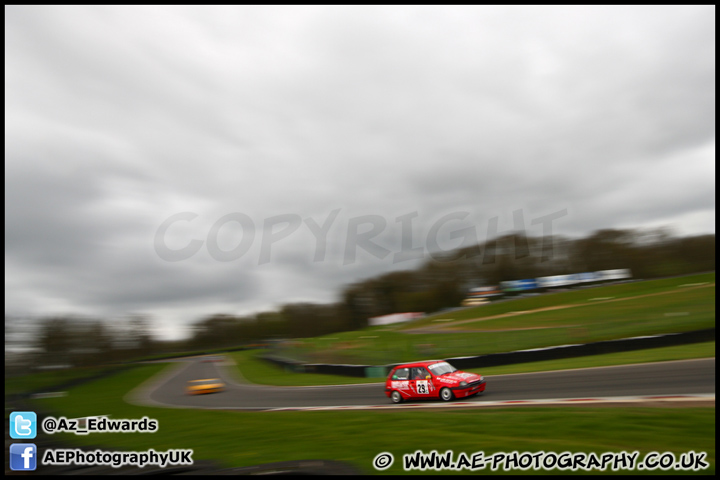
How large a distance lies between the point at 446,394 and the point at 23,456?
10328 millimetres

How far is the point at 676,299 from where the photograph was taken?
35.0 metres

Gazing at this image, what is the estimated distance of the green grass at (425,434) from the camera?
7.41 m

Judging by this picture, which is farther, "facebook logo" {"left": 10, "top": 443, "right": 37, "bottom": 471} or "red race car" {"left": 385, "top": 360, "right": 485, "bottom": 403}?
"red race car" {"left": 385, "top": 360, "right": 485, "bottom": 403}

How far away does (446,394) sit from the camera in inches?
512

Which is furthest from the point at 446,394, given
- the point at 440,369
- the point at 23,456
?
the point at 23,456

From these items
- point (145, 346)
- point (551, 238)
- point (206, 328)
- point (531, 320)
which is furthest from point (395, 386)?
point (551, 238)

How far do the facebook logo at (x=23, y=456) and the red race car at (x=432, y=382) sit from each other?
9680 millimetres

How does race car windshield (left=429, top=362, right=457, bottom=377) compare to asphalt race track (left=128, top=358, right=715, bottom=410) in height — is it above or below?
above

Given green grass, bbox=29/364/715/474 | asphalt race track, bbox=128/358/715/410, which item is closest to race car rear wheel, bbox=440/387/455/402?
asphalt race track, bbox=128/358/715/410

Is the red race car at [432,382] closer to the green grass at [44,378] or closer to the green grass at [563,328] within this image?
the green grass at [563,328]

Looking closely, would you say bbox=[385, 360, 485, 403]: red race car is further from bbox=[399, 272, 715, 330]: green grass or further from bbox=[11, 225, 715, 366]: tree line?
bbox=[11, 225, 715, 366]: tree line

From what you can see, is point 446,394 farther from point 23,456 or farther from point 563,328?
point 563,328

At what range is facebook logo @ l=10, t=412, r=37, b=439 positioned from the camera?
26.9ft

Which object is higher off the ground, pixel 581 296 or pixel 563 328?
pixel 563 328
